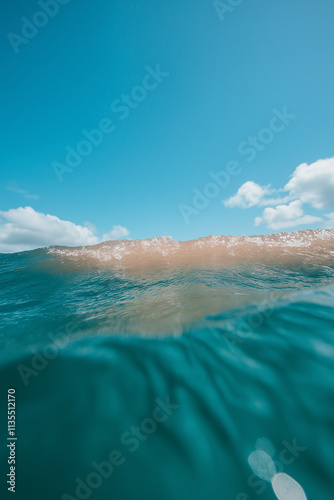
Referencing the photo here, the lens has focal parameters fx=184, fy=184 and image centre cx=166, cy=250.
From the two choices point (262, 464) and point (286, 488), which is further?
point (262, 464)

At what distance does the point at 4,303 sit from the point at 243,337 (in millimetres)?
7369

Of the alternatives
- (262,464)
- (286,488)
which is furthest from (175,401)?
(286,488)

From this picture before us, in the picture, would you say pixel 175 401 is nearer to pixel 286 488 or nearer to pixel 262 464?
pixel 262 464

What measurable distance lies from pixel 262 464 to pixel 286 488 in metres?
0.18

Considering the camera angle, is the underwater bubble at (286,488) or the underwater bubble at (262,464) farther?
the underwater bubble at (262,464)

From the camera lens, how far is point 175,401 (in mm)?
2055

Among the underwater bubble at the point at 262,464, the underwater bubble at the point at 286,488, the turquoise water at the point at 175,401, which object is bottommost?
the underwater bubble at the point at 286,488

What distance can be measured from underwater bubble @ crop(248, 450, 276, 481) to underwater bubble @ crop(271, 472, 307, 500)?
0.13ft

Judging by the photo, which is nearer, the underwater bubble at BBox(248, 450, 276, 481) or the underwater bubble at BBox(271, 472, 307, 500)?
the underwater bubble at BBox(271, 472, 307, 500)

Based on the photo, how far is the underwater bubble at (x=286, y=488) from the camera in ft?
4.46

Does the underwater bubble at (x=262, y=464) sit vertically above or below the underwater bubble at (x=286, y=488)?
above

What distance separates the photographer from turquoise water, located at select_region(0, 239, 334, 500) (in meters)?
1.43

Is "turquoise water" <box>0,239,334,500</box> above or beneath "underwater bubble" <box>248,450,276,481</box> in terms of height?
above

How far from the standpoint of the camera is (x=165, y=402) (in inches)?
79.8
